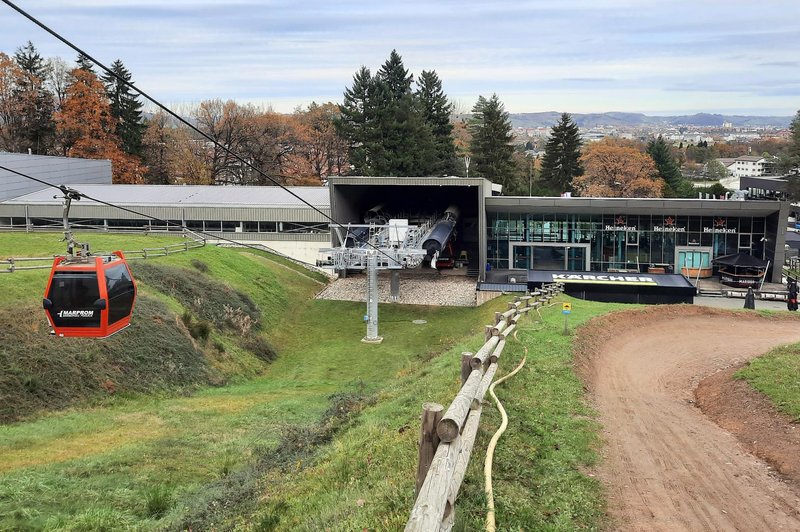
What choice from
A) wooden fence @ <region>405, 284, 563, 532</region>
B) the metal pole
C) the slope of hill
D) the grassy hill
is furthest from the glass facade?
wooden fence @ <region>405, 284, 563, 532</region>

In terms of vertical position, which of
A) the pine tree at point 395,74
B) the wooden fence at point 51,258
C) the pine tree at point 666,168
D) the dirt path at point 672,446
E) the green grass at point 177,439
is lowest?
the green grass at point 177,439

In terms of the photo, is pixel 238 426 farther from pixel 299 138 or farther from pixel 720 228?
pixel 299 138

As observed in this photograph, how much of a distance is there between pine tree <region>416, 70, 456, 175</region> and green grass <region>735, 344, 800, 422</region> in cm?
6550


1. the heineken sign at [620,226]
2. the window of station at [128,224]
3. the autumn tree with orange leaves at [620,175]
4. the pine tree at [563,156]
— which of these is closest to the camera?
the heineken sign at [620,226]

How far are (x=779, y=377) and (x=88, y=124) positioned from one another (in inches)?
2664

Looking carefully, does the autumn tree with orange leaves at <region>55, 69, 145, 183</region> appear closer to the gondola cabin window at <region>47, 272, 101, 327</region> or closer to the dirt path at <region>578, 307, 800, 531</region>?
the gondola cabin window at <region>47, 272, 101, 327</region>

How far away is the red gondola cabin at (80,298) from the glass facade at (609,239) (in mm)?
35505

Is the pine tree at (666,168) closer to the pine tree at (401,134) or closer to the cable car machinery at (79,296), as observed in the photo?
the pine tree at (401,134)

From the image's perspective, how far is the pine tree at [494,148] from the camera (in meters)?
78.9

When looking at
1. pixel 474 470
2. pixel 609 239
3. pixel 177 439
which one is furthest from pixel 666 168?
pixel 474 470

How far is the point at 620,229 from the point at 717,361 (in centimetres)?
2947

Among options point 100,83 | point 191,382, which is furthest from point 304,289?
point 100,83

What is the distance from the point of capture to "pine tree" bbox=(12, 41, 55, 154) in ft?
205

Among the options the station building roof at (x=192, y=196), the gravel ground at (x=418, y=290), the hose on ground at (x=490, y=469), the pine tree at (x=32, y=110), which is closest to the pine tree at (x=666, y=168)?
the gravel ground at (x=418, y=290)
